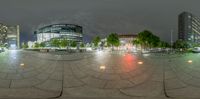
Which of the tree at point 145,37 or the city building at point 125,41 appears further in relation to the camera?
the tree at point 145,37

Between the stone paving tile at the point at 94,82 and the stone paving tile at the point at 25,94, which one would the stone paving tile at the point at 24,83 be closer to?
the stone paving tile at the point at 25,94

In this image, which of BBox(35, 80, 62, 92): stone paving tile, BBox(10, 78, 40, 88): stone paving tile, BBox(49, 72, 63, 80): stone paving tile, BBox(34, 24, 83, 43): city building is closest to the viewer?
BBox(35, 80, 62, 92): stone paving tile

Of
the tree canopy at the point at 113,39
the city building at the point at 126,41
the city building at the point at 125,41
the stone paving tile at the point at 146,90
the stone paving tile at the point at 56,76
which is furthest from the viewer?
the city building at the point at 126,41

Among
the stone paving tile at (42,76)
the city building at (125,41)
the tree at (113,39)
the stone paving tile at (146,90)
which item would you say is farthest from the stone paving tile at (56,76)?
the city building at (125,41)

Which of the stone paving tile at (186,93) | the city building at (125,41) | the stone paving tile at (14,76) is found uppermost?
the city building at (125,41)

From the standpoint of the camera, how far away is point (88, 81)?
15.0 ft

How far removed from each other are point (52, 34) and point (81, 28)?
1.68 meters

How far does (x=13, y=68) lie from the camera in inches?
200

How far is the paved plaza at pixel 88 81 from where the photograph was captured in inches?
166

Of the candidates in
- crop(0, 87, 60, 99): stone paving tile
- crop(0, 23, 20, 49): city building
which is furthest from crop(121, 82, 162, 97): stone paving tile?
crop(0, 23, 20, 49): city building

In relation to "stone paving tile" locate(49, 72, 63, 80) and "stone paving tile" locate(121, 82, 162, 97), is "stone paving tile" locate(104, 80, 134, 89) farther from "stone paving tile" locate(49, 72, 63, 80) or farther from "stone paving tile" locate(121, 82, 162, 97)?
"stone paving tile" locate(49, 72, 63, 80)

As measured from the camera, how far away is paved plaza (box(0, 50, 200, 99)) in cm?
422

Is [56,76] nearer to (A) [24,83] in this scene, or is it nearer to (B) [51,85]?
(B) [51,85]

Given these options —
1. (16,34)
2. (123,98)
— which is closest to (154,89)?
(123,98)
